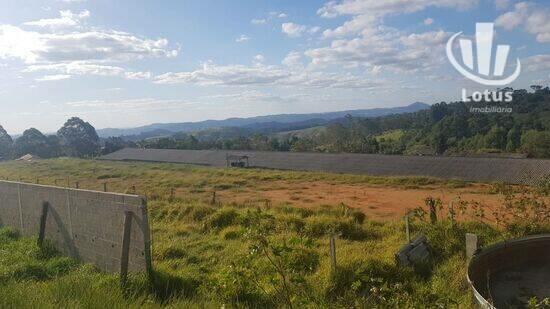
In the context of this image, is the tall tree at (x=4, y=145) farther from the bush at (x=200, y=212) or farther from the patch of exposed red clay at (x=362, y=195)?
the bush at (x=200, y=212)

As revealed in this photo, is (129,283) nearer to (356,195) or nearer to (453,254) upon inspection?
(453,254)

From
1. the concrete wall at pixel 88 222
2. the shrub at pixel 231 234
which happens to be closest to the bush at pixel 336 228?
the shrub at pixel 231 234

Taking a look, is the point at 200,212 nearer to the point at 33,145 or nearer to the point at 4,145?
the point at 33,145

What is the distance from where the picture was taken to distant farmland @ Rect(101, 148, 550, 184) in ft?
75.2

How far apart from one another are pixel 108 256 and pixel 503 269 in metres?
6.08

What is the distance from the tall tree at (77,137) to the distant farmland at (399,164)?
38443 millimetres

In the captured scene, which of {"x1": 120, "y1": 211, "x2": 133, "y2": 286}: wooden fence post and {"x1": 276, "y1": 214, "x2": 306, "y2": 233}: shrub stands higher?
{"x1": 120, "y1": 211, "x2": 133, "y2": 286}: wooden fence post

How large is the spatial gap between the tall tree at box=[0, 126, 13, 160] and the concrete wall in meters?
71.3

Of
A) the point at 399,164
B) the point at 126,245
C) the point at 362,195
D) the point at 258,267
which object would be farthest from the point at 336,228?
the point at 399,164

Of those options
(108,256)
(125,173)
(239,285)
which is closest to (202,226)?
(108,256)

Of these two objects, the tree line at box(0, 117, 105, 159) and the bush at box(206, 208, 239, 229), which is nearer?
the bush at box(206, 208, 239, 229)

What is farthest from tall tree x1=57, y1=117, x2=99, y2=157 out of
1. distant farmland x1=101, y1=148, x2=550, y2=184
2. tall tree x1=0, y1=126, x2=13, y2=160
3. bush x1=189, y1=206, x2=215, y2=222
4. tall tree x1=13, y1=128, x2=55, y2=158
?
bush x1=189, y1=206, x2=215, y2=222

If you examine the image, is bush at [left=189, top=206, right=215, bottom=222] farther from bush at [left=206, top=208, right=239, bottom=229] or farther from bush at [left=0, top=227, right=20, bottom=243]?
bush at [left=0, top=227, right=20, bottom=243]

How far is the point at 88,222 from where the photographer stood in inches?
293
